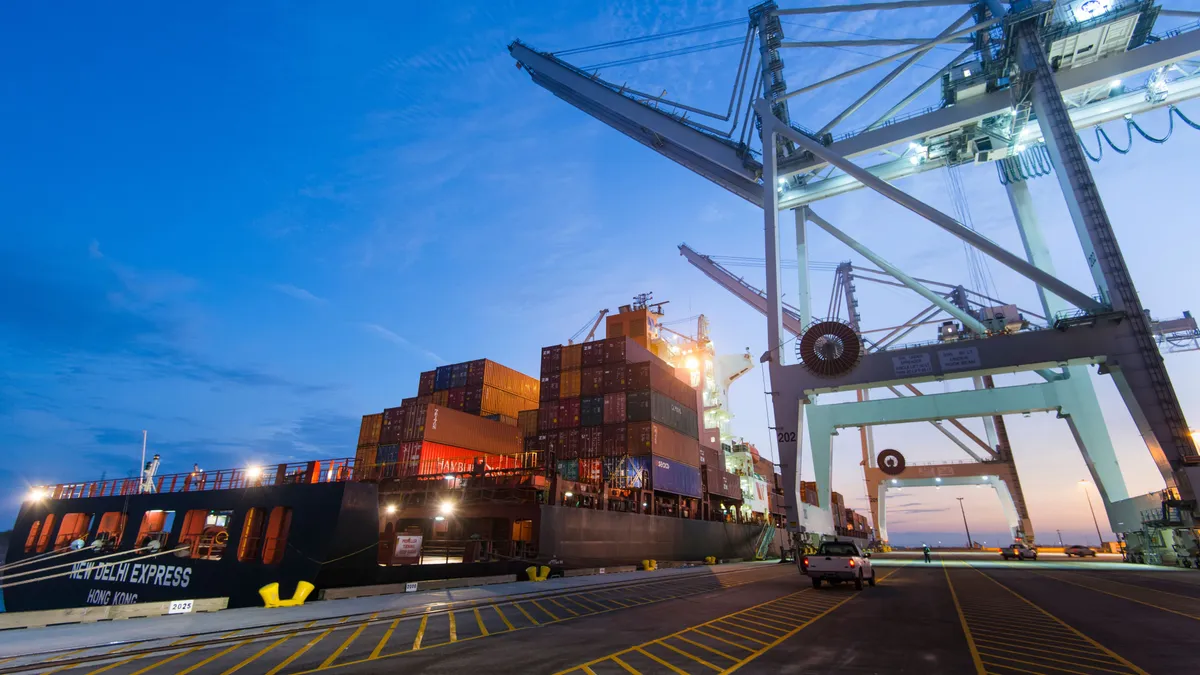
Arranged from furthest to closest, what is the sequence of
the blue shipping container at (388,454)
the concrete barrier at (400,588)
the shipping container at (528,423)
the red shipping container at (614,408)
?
the shipping container at (528,423) → the red shipping container at (614,408) → the blue shipping container at (388,454) → the concrete barrier at (400,588)

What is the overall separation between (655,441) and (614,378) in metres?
4.76

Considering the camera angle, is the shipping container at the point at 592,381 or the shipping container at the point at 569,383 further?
the shipping container at the point at 569,383

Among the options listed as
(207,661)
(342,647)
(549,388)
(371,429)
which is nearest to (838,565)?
(342,647)

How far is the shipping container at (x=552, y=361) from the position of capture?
33.0 m

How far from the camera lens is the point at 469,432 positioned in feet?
95.3

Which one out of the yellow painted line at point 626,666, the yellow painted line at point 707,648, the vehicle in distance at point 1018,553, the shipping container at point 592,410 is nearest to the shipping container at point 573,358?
the shipping container at point 592,410

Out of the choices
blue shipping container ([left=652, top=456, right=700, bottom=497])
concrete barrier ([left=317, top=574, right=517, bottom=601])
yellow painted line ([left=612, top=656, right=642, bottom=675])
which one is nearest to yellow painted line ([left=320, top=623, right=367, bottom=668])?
yellow painted line ([left=612, top=656, right=642, bottom=675])

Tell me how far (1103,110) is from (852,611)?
29581 millimetres

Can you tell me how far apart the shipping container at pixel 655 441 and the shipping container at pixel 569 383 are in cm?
458

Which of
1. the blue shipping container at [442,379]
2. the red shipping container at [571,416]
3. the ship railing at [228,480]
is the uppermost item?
the blue shipping container at [442,379]

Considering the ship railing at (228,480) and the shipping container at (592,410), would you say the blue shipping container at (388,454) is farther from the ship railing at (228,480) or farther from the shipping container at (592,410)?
the shipping container at (592,410)

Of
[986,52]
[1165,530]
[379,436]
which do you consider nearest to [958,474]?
[1165,530]

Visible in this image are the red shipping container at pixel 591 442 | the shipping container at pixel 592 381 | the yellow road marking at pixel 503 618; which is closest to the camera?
the yellow road marking at pixel 503 618

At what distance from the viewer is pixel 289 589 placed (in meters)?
14.5
